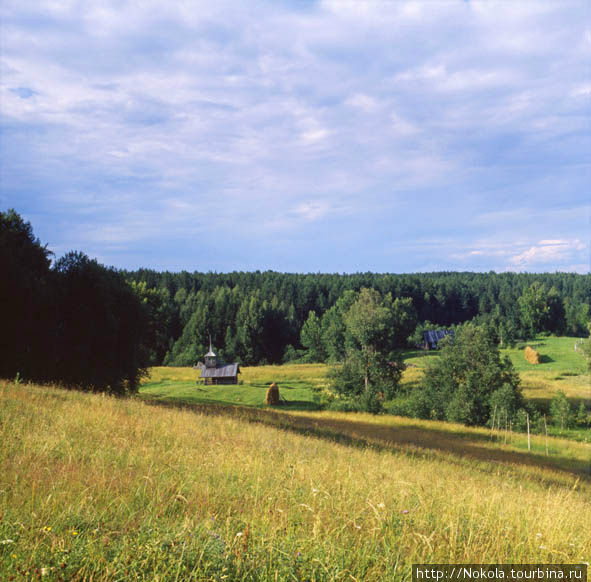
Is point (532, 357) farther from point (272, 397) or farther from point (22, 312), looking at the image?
point (22, 312)

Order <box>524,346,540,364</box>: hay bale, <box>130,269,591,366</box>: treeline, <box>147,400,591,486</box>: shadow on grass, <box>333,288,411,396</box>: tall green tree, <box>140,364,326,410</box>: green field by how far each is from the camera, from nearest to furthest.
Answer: <box>147,400,591,486</box>: shadow on grass → <box>140,364,326,410</box>: green field → <box>333,288,411,396</box>: tall green tree → <box>524,346,540,364</box>: hay bale → <box>130,269,591,366</box>: treeline

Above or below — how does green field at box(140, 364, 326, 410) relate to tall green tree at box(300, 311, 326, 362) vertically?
below

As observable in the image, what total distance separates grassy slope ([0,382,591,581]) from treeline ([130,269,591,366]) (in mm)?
80055

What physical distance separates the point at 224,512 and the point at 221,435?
435 cm

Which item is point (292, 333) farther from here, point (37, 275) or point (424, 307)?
point (37, 275)

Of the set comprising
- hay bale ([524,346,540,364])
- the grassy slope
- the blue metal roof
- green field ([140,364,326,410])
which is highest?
the grassy slope

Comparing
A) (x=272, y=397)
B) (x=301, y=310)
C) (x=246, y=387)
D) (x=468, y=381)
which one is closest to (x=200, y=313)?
(x=301, y=310)

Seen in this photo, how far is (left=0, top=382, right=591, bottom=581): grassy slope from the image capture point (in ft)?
10.3

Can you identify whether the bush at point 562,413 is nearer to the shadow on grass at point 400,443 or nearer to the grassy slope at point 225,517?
the shadow on grass at point 400,443

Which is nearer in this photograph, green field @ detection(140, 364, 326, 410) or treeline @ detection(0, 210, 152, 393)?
treeline @ detection(0, 210, 152, 393)

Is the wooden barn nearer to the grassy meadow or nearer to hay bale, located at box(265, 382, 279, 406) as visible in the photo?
the grassy meadow

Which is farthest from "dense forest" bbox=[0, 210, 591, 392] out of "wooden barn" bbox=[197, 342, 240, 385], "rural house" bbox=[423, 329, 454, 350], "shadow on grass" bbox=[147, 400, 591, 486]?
"wooden barn" bbox=[197, 342, 240, 385]

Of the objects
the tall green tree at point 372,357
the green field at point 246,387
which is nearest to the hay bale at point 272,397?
the green field at point 246,387

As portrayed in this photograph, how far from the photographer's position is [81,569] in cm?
281
